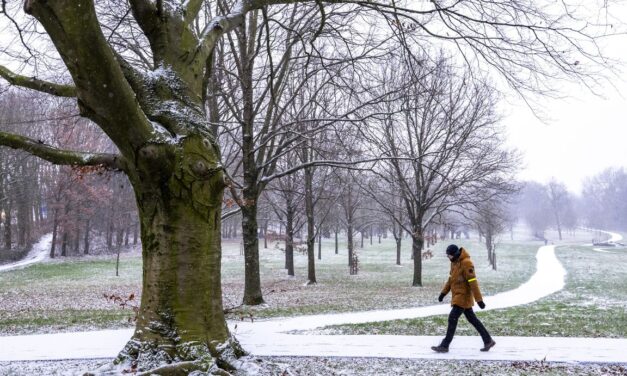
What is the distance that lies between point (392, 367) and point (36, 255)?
43.3 m

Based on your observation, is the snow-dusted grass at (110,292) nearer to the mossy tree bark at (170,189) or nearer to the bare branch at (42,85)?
the mossy tree bark at (170,189)

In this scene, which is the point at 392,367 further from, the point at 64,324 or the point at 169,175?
the point at 64,324

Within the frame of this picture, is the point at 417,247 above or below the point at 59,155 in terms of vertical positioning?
below

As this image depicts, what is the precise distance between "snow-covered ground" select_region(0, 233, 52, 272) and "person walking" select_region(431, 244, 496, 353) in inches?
1270

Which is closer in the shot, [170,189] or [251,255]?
[170,189]

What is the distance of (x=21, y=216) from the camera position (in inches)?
1592

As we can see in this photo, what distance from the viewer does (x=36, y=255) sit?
137 feet

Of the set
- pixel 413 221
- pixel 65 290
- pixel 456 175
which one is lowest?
pixel 65 290

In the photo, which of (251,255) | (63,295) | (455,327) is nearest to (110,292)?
(63,295)

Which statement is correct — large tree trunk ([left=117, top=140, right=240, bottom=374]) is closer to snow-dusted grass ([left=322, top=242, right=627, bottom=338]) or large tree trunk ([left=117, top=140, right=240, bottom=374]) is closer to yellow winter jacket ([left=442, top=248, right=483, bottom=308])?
yellow winter jacket ([left=442, top=248, right=483, bottom=308])

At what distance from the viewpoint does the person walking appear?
7.21 metres

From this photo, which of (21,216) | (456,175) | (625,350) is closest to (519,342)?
(625,350)

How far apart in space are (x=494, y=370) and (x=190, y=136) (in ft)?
15.3

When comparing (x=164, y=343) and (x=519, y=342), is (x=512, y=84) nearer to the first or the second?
(x=519, y=342)
